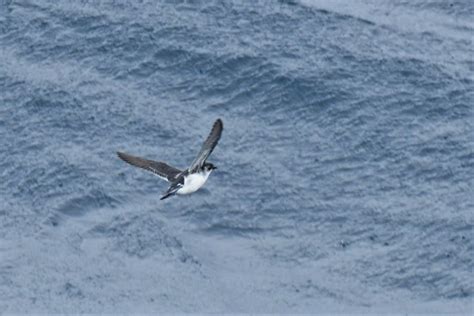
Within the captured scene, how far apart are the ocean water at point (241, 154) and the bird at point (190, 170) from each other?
5.08 meters

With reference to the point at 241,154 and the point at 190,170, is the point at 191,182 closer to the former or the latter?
the point at 190,170

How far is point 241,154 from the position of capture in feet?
141

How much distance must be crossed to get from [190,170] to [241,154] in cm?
955

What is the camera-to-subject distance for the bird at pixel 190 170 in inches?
1278

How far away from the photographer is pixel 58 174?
42844mm

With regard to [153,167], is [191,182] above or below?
above

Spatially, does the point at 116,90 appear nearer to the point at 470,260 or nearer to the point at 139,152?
the point at 139,152

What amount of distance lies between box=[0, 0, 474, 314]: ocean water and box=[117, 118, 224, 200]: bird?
5.08 meters

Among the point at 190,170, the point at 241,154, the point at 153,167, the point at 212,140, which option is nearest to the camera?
the point at 212,140

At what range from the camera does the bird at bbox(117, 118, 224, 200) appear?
107ft

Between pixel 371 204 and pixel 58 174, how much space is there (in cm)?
931

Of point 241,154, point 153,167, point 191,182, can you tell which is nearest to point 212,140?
point 191,182

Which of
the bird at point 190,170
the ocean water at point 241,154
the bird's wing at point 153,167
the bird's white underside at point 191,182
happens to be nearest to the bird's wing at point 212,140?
the bird at point 190,170

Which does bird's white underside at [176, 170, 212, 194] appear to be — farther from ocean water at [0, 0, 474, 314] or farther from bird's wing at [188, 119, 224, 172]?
ocean water at [0, 0, 474, 314]
